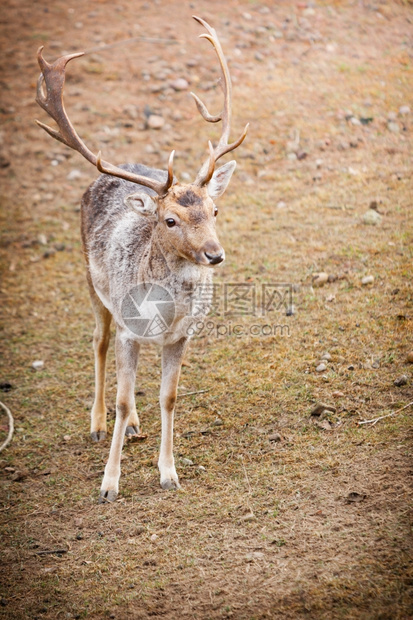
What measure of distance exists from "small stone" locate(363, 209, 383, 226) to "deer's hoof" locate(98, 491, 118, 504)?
5405 millimetres

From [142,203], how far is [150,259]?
20.2 inches

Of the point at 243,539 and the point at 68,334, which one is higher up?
the point at 243,539

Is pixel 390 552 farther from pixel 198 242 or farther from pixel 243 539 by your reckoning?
pixel 198 242

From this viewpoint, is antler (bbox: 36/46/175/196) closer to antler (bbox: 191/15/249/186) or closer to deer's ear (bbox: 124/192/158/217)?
deer's ear (bbox: 124/192/158/217)

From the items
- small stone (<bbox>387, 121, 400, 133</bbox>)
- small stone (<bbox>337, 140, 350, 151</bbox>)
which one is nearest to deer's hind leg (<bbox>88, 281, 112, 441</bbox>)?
small stone (<bbox>337, 140, 350, 151</bbox>)

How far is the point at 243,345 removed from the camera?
775 cm

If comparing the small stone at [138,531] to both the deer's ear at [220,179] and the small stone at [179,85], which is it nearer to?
the deer's ear at [220,179]

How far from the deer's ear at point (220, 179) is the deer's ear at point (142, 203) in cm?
58

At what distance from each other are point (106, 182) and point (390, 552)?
4.72 meters

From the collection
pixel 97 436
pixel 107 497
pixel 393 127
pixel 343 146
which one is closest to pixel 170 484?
pixel 107 497

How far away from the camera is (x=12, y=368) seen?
825 cm

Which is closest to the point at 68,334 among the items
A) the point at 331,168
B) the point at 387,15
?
the point at 331,168

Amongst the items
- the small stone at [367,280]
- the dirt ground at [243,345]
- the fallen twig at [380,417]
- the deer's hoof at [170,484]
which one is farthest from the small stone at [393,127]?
the deer's hoof at [170,484]

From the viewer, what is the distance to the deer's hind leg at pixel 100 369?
6.98 metres
